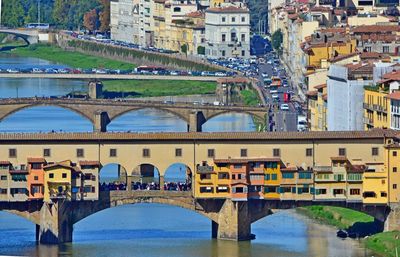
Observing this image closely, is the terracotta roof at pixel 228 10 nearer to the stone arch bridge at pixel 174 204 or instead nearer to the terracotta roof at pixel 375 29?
the terracotta roof at pixel 375 29

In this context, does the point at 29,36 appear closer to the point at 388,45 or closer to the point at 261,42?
the point at 261,42

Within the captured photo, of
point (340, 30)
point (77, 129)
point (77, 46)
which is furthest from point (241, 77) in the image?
point (77, 46)

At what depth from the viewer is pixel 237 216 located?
156ft

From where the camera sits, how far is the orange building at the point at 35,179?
47656 millimetres

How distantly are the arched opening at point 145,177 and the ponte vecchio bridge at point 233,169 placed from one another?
2.49 feet

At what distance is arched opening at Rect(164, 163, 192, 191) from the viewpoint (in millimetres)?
48750

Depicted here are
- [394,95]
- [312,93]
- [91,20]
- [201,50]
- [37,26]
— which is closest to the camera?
[394,95]

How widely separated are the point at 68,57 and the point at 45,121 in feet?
138

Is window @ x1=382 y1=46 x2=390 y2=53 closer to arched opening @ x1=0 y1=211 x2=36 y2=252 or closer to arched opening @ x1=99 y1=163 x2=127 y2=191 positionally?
arched opening @ x1=99 y1=163 x2=127 y2=191

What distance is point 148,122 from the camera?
238 feet

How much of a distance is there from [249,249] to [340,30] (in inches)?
1069

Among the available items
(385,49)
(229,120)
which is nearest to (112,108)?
(229,120)

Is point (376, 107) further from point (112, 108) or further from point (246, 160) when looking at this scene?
point (112, 108)

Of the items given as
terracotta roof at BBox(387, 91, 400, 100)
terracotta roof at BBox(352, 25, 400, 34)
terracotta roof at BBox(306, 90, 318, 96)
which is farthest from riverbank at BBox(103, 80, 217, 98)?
terracotta roof at BBox(387, 91, 400, 100)
